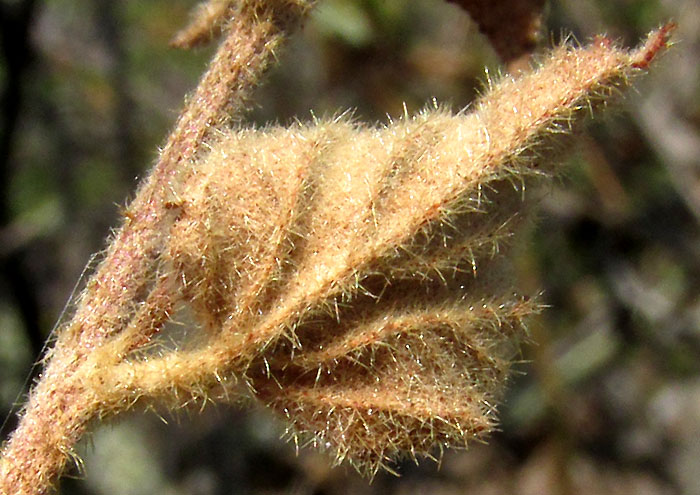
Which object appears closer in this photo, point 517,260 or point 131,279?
point 131,279

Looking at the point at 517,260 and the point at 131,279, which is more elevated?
the point at 131,279

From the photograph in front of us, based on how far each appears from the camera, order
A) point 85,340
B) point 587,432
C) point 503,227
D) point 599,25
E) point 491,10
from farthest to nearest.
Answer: point 587,432, point 599,25, point 491,10, point 503,227, point 85,340

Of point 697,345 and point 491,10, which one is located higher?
point 491,10

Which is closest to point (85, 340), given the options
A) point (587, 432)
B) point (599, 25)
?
point (599, 25)

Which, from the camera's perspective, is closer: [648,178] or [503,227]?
[503,227]

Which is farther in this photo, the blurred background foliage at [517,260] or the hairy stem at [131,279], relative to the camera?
the blurred background foliage at [517,260]

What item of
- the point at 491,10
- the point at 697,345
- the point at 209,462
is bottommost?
the point at 209,462

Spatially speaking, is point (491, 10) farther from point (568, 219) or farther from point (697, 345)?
point (568, 219)

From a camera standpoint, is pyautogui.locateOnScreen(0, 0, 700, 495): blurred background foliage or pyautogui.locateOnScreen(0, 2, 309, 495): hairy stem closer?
pyautogui.locateOnScreen(0, 2, 309, 495): hairy stem
